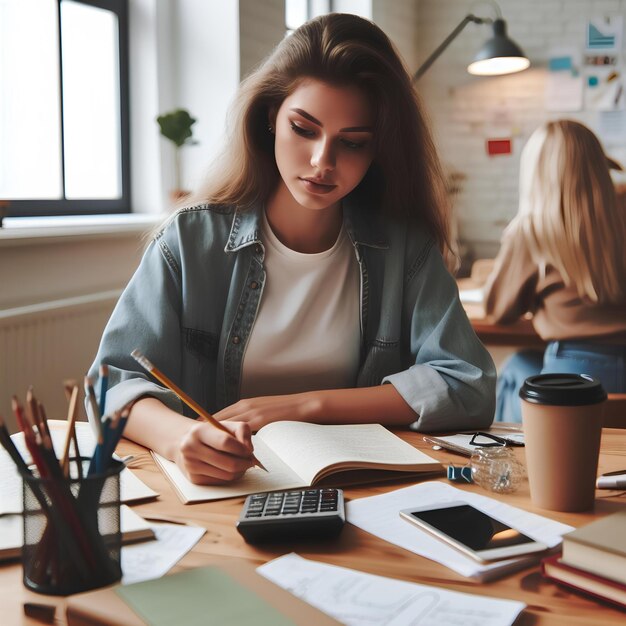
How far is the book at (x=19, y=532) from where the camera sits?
82 centimetres

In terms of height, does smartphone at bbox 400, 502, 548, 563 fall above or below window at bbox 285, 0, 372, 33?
below

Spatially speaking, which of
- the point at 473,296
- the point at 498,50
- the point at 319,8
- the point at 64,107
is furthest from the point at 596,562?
the point at 319,8

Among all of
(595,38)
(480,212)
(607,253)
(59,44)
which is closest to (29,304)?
(59,44)

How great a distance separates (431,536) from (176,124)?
2.41 m

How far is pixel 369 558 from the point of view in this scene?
2.72 ft

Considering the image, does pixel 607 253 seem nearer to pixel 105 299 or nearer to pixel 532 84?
pixel 105 299

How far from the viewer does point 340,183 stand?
1403 mm

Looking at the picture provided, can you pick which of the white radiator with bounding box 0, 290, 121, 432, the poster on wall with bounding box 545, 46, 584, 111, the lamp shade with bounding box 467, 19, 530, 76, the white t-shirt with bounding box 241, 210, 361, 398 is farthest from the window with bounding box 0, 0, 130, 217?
the poster on wall with bounding box 545, 46, 584, 111

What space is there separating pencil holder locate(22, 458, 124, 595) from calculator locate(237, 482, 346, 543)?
0.15 metres

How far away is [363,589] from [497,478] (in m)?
0.32

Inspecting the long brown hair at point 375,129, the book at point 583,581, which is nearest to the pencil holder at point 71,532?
the book at point 583,581

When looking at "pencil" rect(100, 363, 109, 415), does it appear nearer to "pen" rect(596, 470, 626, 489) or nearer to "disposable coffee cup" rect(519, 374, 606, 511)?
"disposable coffee cup" rect(519, 374, 606, 511)

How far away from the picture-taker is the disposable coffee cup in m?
0.92

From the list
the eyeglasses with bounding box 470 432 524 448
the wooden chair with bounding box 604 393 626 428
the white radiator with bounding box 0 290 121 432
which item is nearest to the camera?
the eyeglasses with bounding box 470 432 524 448
